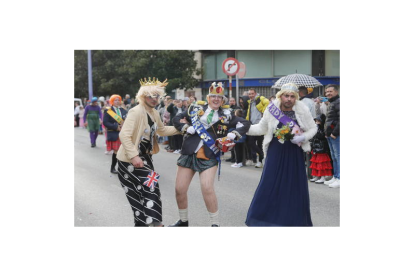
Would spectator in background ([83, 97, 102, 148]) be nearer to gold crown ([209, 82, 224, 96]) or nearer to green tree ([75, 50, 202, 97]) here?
green tree ([75, 50, 202, 97])

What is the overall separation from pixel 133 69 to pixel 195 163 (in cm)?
1569

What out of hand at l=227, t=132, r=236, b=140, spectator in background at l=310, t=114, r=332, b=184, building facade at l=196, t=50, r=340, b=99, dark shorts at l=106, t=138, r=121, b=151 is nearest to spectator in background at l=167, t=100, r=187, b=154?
dark shorts at l=106, t=138, r=121, b=151

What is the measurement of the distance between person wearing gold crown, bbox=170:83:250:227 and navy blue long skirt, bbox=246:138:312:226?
20.5 inches

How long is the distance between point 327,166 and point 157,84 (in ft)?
15.1

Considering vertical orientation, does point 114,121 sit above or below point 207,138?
above

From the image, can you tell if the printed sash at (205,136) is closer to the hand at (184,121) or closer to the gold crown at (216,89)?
the hand at (184,121)

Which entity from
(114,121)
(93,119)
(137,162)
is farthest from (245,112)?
(93,119)

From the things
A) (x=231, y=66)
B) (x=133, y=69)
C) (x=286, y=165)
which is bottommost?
(x=286, y=165)

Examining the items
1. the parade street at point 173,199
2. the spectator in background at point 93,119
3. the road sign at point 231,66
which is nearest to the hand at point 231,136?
the parade street at point 173,199

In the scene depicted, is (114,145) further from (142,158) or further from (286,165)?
(286,165)

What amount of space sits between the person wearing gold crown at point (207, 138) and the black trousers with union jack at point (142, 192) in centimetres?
44

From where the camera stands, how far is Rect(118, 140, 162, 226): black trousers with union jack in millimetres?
4426

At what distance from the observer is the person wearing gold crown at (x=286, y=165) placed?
15.2 ft

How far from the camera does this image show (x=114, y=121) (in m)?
9.02
